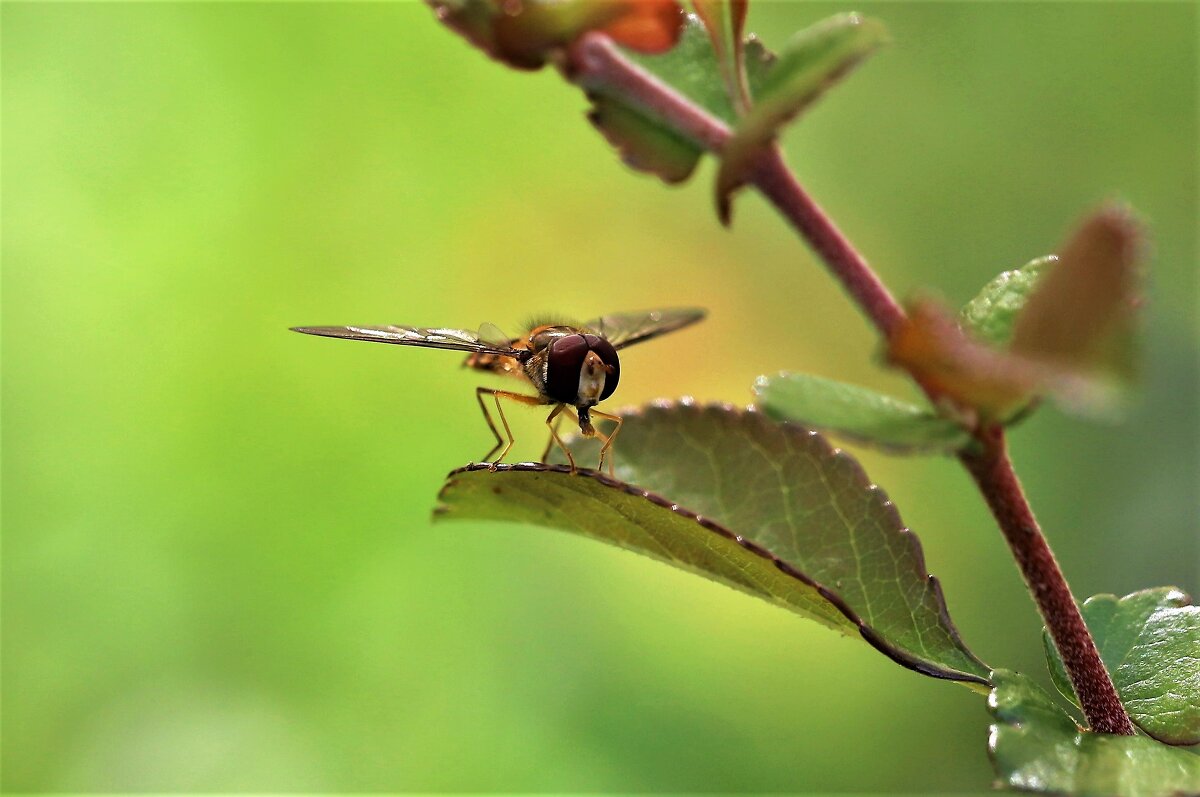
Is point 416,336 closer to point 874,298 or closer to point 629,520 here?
point 629,520

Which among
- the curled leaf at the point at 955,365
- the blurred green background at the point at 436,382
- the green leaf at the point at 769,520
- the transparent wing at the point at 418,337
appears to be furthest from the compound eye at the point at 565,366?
the blurred green background at the point at 436,382

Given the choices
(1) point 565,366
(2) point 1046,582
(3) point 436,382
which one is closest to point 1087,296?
(2) point 1046,582

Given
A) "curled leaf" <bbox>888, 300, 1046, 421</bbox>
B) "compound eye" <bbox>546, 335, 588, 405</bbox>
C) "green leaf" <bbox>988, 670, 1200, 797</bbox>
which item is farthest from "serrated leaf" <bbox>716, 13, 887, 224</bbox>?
"compound eye" <bbox>546, 335, 588, 405</bbox>

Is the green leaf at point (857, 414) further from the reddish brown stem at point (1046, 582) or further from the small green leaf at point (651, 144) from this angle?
the small green leaf at point (651, 144)

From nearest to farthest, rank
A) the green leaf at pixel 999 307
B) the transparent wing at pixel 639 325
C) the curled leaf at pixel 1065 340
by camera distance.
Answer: the curled leaf at pixel 1065 340
the green leaf at pixel 999 307
the transparent wing at pixel 639 325

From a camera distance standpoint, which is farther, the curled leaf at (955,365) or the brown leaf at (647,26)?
the brown leaf at (647,26)

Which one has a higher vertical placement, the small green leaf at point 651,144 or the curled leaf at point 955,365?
the small green leaf at point 651,144

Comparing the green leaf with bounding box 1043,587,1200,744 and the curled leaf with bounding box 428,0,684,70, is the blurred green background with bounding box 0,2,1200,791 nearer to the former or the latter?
the green leaf with bounding box 1043,587,1200,744
